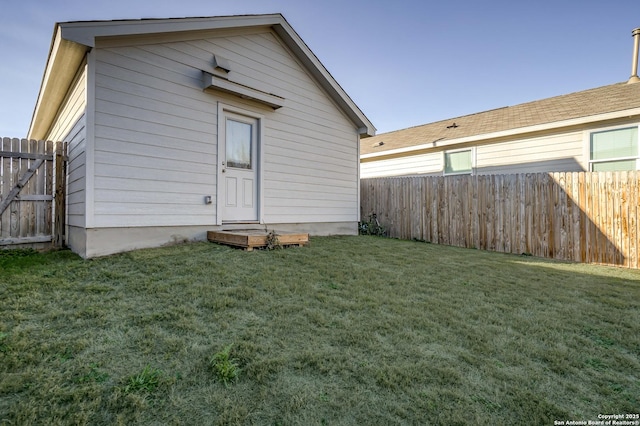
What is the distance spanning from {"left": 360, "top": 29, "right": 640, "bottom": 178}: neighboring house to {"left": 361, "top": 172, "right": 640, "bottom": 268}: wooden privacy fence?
2395 mm

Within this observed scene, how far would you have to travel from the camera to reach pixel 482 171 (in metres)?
10.2

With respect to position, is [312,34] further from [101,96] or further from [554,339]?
[554,339]

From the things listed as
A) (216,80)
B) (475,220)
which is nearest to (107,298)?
(216,80)

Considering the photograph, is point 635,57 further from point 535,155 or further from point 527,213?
point 527,213

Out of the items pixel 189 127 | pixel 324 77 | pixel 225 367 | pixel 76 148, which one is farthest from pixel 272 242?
pixel 324 77

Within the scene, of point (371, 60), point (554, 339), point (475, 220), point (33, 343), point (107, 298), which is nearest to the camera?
point (33, 343)

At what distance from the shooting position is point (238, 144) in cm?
645

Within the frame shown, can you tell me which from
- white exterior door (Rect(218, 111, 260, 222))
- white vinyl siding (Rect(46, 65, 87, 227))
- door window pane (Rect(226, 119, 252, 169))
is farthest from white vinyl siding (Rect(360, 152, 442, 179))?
white vinyl siding (Rect(46, 65, 87, 227))

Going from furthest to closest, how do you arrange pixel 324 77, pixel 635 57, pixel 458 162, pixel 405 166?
1. pixel 405 166
2. pixel 458 162
3. pixel 635 57
4. pixel 324 77

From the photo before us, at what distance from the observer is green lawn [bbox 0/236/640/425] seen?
68.9 inches

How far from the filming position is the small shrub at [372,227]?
31.2 feet

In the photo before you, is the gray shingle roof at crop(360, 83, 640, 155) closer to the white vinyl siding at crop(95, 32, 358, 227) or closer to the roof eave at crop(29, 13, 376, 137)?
the roof eave at crop(29, 13, 376, 137)

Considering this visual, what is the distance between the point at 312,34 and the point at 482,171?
22.9 feet

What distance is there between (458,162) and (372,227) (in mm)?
4151
